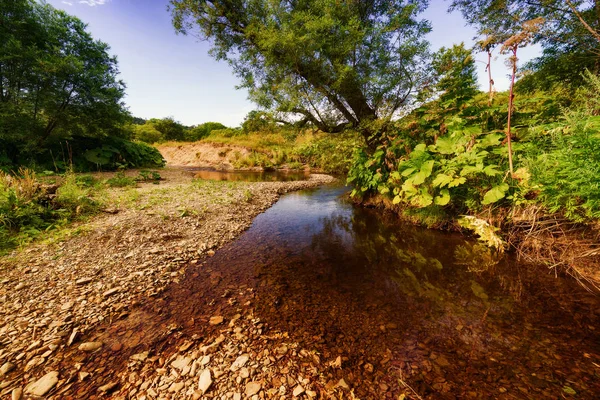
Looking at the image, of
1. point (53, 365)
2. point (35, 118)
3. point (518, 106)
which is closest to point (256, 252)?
point (53, 365)

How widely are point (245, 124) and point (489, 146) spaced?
819 cm

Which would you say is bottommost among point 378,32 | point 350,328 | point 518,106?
point 350,328

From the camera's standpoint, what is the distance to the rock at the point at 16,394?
177 centimetres

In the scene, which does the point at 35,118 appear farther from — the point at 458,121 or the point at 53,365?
the point at 458,121

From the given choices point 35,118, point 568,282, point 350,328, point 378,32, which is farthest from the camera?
point 35,118

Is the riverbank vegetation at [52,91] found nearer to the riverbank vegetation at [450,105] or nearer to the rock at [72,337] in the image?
the riverbank vegetation at [450,105]

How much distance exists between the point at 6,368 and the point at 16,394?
41 centimetres

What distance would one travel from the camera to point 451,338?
99.0 inches

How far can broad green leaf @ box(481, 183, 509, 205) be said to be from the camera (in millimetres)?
4102

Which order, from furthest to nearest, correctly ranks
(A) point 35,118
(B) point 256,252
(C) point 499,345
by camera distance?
(A) point 35,118
(B) point 256,252
(C) point 499,345

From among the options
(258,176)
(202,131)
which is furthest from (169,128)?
(258,176)

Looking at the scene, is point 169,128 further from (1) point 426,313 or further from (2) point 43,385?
(1) point 426,313

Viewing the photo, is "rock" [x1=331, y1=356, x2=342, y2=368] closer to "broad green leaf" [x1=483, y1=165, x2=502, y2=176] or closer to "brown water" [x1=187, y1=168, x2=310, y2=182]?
"broad green leaf" [x1=483, y1=165, x2=502, y2=176]

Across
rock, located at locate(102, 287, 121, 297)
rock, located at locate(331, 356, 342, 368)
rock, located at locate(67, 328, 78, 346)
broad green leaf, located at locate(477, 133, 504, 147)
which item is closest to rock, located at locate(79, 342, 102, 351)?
rock, located at locate(67, 328, 78, 346)
